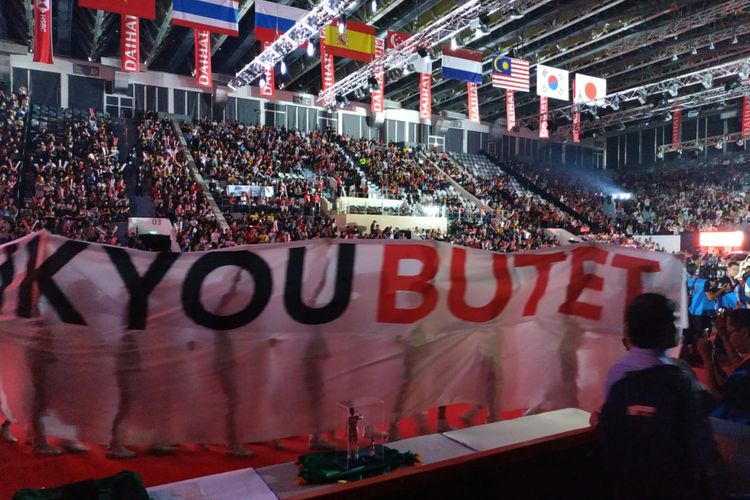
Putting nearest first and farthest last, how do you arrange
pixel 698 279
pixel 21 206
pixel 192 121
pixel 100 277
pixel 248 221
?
pixel 100 277 → pixel 698 279 → pixel 21 206 → pixel 248 221 → pixel 192 121

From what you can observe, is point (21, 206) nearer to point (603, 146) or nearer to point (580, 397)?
point (580, 397)

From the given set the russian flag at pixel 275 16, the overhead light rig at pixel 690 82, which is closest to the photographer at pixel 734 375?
the russian flag at pixel 275 16

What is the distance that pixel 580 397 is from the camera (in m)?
4.25

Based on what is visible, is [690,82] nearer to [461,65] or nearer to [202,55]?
[461,65]

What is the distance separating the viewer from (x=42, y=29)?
47.6ft

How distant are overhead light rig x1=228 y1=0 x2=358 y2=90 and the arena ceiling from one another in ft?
6.07

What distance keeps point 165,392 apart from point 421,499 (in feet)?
7.19

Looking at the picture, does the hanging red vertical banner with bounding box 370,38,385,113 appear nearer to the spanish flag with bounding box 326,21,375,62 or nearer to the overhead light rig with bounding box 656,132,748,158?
the spanish flag with bounding box 326,21,375,62

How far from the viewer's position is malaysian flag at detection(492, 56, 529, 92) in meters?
17.5

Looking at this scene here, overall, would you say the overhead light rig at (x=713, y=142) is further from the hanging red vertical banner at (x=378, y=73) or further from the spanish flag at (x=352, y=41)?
the spanish flag at (x=352, y=41)

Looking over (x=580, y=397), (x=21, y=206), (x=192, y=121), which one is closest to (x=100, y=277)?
(x=580, y=397)

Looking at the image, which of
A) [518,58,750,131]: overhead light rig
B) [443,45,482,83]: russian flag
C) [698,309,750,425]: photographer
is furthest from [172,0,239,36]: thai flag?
[518,58,750,131]: overhead light rig

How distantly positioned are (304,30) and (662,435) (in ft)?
54.1

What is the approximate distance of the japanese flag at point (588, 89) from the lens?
19.7 metres
